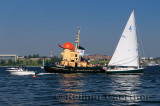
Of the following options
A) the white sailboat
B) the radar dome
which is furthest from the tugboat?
the white sailboat

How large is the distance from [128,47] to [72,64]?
23.0 meters

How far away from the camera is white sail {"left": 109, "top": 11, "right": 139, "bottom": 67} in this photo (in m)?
78.3

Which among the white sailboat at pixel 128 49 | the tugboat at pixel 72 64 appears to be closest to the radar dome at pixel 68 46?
the tugboat at pixel 72 64

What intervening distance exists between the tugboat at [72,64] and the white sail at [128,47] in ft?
46.0

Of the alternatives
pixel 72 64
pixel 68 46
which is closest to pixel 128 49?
pixel 72 64

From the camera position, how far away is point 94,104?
28359 millimetres

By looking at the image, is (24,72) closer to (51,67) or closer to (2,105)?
(51,67)

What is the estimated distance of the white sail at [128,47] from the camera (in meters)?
78.3

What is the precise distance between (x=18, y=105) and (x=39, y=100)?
3.53 metres

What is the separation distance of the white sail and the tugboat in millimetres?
14022

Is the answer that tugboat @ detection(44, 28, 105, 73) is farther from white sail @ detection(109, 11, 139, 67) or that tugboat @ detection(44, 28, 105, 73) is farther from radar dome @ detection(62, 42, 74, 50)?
white sail @ detection(109, 11, 139, 67)

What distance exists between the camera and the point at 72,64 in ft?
304

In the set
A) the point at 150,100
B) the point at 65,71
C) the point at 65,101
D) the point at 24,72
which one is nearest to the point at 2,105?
the point at 65,101

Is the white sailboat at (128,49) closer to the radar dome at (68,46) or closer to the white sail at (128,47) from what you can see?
the white sail at (128,47)
